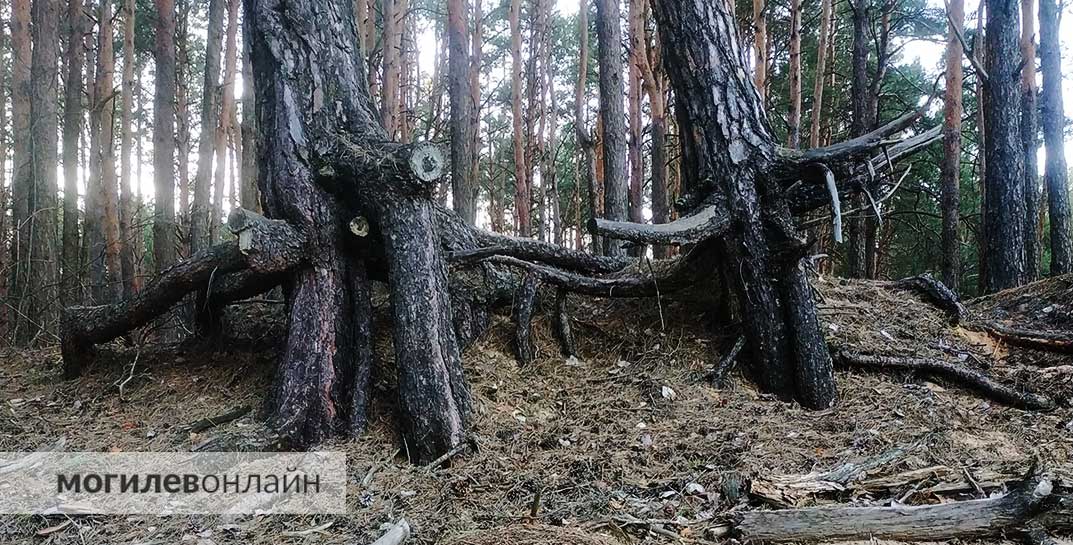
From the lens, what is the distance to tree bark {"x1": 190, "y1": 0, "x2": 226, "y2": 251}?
9016 mm

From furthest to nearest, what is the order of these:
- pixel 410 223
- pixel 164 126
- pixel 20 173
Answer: pixel 164 126
pixel 20 173
pixel 410 223

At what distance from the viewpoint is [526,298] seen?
4488mm

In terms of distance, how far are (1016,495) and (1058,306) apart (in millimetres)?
3680

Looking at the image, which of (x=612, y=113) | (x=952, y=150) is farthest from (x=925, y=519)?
(x=952, y=150)

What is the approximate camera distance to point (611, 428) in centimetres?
348

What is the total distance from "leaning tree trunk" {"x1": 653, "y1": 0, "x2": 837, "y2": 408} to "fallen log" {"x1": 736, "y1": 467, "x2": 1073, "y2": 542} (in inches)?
59.9

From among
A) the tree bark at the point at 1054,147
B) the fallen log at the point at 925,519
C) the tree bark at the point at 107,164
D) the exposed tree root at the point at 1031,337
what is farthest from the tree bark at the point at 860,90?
the tree bark at the point at 107,164

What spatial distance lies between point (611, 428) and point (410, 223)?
5.49 ft

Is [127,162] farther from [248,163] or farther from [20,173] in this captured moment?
[248,163]

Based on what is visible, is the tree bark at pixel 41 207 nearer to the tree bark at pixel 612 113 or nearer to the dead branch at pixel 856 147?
the tree bark at pixel 612 113

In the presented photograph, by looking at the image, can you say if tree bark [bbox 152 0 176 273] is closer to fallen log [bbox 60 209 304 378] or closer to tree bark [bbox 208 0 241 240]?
tree bark [bbox 208 0 241 240]

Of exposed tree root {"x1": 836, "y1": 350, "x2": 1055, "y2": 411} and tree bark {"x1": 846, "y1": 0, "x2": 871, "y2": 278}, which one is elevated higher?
tree bark {"x1": 846, "y1": 0, "x2": 871, "y2": 278}

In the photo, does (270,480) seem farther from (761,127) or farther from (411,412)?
(761,127)

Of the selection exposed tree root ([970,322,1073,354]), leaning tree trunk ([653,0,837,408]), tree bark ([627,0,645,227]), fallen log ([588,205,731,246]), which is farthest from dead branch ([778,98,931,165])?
tree bark ([627,0,645,227])
